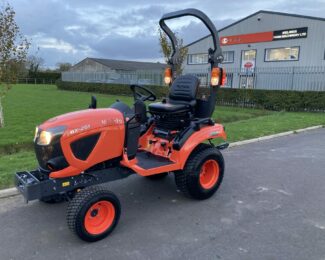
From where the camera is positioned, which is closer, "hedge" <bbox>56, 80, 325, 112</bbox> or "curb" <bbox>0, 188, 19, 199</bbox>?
"curb" <bbox>0, 188, 19, 199</bbox>

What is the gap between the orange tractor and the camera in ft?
10.3

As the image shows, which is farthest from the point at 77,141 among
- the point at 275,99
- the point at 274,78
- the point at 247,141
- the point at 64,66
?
the point at 64,66

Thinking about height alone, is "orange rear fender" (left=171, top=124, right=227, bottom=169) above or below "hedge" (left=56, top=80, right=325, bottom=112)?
below

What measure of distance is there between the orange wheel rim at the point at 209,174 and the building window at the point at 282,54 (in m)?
22.7

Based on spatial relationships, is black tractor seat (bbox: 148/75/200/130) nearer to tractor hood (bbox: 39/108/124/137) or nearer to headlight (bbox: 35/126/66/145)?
tractor hood (bbox: 39/108/124/137)

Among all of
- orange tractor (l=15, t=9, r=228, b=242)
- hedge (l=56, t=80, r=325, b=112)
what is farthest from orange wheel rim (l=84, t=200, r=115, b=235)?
hedge (l=56, t=80, r=325, b=112)

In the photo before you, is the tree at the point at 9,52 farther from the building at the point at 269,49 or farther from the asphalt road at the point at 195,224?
the building at the point at 269,49

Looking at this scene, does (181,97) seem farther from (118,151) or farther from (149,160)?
(118,151)

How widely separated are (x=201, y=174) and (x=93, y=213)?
5.39ft

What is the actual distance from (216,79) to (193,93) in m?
0.35

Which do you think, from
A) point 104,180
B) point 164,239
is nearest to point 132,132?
point 104,180

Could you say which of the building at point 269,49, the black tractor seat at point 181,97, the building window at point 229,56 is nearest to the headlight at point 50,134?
the black tractor seat at point 181,97

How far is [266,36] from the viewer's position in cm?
2609

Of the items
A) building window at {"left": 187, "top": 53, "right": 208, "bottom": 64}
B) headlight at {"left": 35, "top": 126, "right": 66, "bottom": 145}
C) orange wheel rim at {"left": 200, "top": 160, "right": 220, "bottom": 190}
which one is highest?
building window at {"left": 187, "top": 53, "right": 208, "bottom": 64}
